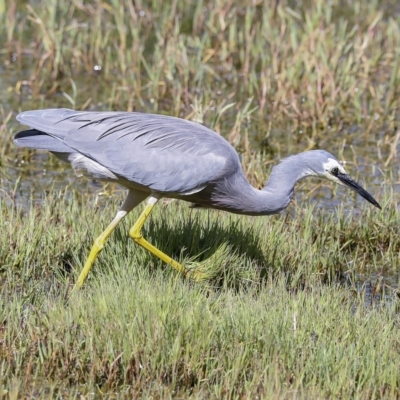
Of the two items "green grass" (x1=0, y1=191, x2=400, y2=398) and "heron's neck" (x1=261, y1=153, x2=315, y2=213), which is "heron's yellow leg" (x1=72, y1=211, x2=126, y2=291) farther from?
"heron's neck" (x1=261, y1=153, x2=315, y2=213)

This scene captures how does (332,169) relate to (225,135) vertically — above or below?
above

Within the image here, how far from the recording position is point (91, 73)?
28.7ft

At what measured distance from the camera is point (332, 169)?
4.88 m

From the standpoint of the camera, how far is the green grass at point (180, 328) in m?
3.71

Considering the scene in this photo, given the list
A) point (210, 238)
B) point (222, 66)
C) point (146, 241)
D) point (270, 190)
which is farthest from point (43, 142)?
point (222, 66)

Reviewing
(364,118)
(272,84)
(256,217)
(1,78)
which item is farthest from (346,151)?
(1,78)

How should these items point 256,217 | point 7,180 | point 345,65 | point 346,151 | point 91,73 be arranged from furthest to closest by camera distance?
point 91,73 < point 345,65 < point 346,151 < point 7,180 < point 256,217

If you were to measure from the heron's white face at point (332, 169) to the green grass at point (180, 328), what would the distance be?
1.82ft

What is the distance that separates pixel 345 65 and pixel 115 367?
5.03m

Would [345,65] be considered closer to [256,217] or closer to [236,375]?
[256,217]

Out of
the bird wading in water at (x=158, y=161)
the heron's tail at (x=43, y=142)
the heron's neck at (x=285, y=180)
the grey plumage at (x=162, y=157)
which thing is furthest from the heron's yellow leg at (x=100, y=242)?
the heron's neck at (x=285, y=180)

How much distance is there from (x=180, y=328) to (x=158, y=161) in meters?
1.26

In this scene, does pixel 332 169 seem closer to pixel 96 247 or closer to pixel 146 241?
pixel 146 241

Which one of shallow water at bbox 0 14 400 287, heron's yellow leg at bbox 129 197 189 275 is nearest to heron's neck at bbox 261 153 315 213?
heron's yellow leg at bbox 129 197 189 275
